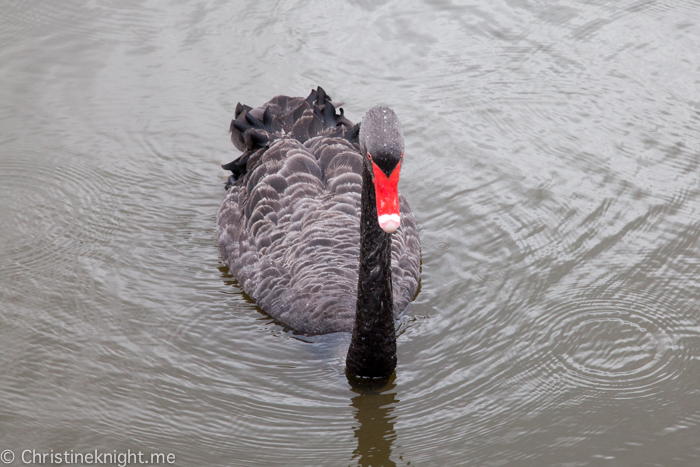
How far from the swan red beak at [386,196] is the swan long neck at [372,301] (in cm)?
32

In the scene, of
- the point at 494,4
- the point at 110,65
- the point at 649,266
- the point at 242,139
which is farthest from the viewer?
the point at 494,4

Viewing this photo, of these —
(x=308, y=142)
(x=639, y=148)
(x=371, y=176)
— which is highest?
(x=371, y=176)

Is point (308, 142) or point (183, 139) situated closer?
point (308, 142)

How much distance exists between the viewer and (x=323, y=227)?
754 centimetres

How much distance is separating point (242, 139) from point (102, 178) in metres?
1.76

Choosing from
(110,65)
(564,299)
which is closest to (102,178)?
(110,65)

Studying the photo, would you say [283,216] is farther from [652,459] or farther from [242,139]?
[652,459]

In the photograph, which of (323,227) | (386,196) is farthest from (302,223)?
(386,196)

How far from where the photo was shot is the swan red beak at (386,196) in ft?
18.4

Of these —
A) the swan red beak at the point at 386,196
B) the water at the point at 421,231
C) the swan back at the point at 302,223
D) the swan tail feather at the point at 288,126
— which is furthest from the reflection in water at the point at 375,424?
the swan tail feather at the point at 288,126

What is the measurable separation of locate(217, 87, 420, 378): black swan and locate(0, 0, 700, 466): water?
0.28 m

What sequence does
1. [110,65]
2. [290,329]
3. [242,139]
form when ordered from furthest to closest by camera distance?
[110,65] → [242,139] → [290,329]

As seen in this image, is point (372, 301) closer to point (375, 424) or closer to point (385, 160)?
point (375, 424)

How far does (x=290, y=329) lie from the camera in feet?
24.0
